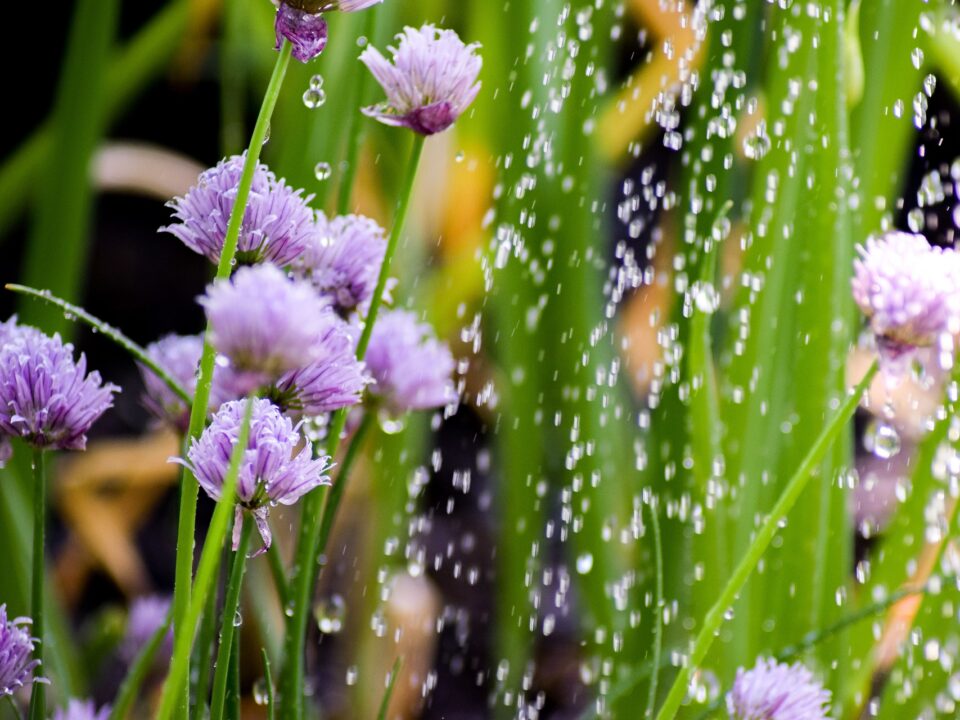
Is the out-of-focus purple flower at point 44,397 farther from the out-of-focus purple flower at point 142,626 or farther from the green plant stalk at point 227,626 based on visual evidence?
the out-of-focus purple flower at point 142,626

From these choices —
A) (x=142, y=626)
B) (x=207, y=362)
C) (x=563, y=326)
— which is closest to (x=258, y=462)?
(x=207, y=362)

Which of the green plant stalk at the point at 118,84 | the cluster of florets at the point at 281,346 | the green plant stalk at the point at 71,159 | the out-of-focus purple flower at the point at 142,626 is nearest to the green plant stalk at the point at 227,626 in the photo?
the cluster of florets at the point at 281,346

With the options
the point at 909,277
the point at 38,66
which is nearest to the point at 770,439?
the point at 909,277

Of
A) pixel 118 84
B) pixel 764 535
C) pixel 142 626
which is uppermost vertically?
pixel 118 84

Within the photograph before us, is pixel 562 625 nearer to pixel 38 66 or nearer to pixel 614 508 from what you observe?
pixel 614 508

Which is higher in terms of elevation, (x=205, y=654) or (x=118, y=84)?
(x=118, y=84)

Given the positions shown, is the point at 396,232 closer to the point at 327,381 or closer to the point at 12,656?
the point at 327,381
